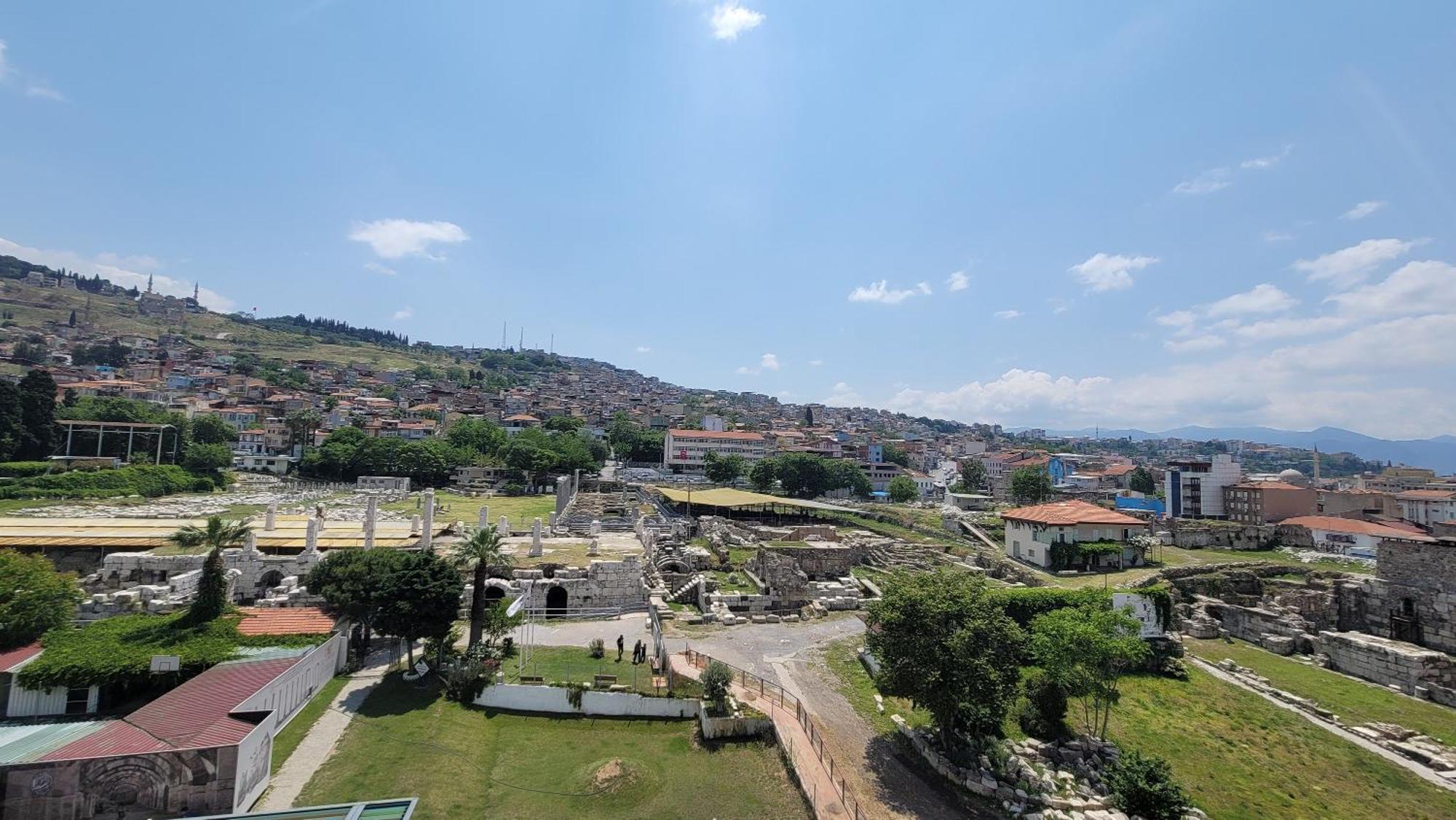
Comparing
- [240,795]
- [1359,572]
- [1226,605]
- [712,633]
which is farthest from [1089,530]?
[240,795]

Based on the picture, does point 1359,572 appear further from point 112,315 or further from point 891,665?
point 112,315

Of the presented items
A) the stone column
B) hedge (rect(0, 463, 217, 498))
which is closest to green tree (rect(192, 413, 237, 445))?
hedge (rect(0, 463, 217, 498))

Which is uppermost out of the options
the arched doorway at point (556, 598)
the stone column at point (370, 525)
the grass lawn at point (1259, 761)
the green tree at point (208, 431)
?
the green tree at point (208, 431)

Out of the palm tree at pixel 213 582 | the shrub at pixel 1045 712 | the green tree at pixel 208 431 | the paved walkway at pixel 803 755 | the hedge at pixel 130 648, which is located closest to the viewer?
the paved walkway at pixel 803 755

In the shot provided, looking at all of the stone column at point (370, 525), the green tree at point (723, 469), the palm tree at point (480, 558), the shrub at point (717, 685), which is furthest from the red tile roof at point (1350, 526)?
the stone column at point (370, 525)

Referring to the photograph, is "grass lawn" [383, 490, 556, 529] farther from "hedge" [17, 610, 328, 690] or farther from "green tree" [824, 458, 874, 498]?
"green tree" [824, 458, 874, 498]

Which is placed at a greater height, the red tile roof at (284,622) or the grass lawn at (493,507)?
the grass lawn at (493,507)

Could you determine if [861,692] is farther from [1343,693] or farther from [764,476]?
[764,476]

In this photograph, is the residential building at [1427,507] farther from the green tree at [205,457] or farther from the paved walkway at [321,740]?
the green tree at [205,457]
